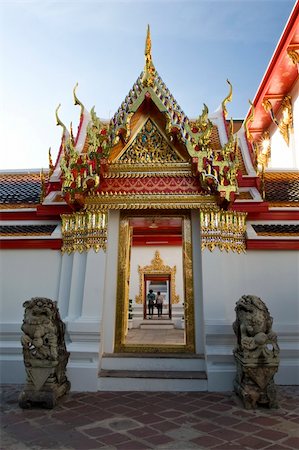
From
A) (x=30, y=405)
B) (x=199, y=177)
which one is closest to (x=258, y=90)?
(x=199, y=177)

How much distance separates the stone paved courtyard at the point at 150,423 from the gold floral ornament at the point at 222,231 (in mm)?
1916

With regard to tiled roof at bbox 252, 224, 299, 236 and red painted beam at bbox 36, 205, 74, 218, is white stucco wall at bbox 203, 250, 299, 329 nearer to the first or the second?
tiled roof at bbox 252, 224, 299, 236

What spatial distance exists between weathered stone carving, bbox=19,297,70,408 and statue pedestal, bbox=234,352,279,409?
2.08 metres

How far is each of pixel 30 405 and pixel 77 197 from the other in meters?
2.61

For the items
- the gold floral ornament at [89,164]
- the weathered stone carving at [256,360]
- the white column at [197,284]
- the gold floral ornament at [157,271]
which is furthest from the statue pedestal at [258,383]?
the gold floral ornament at [157,271]

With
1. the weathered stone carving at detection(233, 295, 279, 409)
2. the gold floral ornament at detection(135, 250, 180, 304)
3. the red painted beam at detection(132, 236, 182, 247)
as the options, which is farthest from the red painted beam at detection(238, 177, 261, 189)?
the gold floral ornament at detection(135, 250, 180, 304)

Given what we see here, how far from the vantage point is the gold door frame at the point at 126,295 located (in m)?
4.98

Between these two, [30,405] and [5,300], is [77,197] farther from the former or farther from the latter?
[30,405]

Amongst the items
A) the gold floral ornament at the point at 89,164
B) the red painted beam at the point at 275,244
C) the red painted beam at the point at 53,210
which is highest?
the gold floral ornament at the point at 89,164

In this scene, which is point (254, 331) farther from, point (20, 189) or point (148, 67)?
point (20, 189)

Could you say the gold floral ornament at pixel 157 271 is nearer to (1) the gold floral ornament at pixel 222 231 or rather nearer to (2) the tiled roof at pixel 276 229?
(2) the tiled roof at pixel 276 229

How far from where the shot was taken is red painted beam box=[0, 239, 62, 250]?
537 cm

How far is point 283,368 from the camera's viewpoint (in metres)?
4.70

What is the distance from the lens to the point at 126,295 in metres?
5.27
